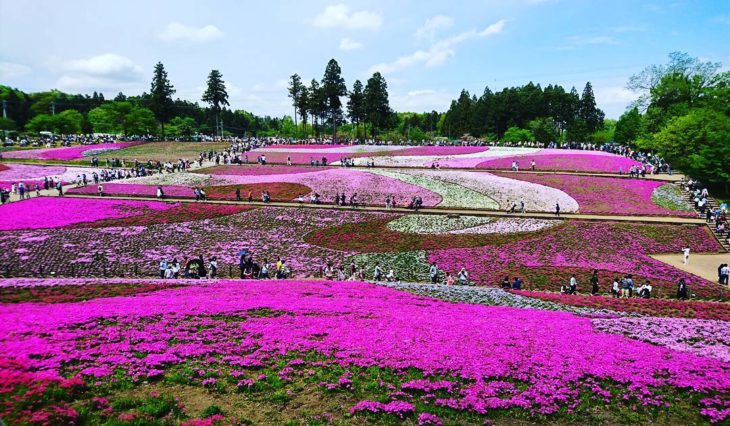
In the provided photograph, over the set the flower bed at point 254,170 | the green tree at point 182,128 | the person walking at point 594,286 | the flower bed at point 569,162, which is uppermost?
the green tree at point 182,128

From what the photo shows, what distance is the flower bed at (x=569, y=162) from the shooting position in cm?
5779

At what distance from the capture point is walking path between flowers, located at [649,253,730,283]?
28.1 metres

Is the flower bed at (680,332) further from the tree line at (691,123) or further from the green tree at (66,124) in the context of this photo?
the green tree at (66,124)

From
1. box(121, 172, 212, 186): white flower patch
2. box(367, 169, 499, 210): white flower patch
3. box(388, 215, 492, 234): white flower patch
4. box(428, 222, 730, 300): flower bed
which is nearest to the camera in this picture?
box(428, 222, 730, 300): flower bed

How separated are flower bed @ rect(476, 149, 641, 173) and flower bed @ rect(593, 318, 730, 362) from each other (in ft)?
138

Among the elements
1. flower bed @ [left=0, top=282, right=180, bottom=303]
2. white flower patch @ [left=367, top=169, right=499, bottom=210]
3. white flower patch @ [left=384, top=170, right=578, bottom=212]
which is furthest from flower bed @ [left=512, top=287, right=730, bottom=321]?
white flower patch @ [left=367, top=169, right=499, bottom=210]

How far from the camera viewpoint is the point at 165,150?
82562mm

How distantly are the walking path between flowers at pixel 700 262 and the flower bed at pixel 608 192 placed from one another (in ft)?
26.5

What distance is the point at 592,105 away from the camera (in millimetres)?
126375

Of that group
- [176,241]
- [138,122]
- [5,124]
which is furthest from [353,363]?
[5,124]

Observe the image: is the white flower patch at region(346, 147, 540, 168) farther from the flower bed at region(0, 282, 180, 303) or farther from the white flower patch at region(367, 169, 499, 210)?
the flower bed at region(0, 282, 180, 303)

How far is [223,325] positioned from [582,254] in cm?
2481

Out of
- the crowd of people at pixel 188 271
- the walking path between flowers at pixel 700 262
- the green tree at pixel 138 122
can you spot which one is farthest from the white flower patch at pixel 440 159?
the green tree at pixel 138 122

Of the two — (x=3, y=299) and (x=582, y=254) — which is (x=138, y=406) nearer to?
(x=3, y=299)
